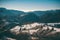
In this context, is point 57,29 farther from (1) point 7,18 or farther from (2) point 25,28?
(1) point 7,18

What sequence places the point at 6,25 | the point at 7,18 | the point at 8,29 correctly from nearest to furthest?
the point at 8,29
the point at 6,25
the point at 7,18

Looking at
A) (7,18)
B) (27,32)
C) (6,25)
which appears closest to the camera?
(27,32)

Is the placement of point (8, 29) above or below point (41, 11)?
below

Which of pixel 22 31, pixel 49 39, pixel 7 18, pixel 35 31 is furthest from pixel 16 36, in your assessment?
pixel 7 18

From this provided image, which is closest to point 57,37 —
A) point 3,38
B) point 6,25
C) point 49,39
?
point 49,39

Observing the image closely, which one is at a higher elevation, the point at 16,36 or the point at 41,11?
the point at 41,11

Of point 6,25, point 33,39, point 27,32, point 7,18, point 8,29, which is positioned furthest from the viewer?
point 7,18

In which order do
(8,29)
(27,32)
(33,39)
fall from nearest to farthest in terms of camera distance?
1. (33,39)
2. (27,32)
3. (8,29)

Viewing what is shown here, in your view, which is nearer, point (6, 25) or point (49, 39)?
point (49, 39)

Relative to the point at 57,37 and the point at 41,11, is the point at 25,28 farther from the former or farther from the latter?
the point at 41,11
